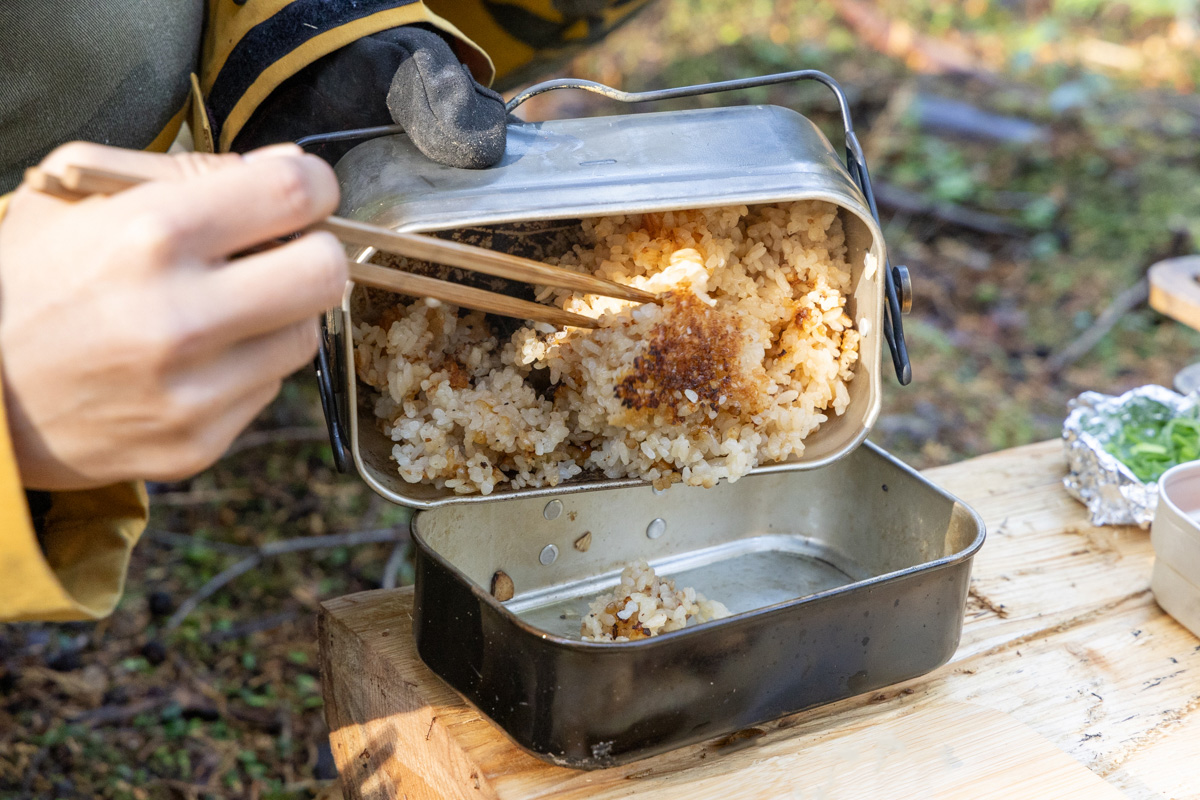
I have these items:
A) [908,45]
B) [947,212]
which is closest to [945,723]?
[947,212]

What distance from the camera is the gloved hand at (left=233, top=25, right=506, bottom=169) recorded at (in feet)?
3.79

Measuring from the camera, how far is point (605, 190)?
43.6 inches

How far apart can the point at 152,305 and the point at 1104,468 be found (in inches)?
58.3

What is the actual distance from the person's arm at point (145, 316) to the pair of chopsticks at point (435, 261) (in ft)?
0.05

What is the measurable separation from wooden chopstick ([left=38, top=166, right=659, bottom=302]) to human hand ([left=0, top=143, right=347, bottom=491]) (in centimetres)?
2

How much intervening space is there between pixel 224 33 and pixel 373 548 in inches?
54.8

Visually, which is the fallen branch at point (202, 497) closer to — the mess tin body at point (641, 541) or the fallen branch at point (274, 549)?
the fallen branch at point (274, 549)

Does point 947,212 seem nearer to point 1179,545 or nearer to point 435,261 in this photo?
point 1179,545

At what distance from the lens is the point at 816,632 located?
44.3 inches

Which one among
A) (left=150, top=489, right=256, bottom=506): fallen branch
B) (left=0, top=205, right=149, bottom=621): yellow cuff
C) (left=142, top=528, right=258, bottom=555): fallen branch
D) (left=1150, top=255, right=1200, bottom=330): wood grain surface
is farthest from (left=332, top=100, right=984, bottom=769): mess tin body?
(left=150, top=489, right=256, bottom=506): fallen branch

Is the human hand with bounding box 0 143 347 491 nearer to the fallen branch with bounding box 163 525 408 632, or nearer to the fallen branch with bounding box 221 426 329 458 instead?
the fallen branch with bounding box 163 525 408 632

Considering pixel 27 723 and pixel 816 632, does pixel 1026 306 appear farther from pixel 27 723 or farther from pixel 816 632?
pixel 27 723

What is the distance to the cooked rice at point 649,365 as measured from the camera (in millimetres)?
1223

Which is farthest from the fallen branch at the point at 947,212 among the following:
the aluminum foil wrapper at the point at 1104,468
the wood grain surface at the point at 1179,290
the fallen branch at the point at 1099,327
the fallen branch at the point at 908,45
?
the aluminum foil wrapper at the point at 1104,468
